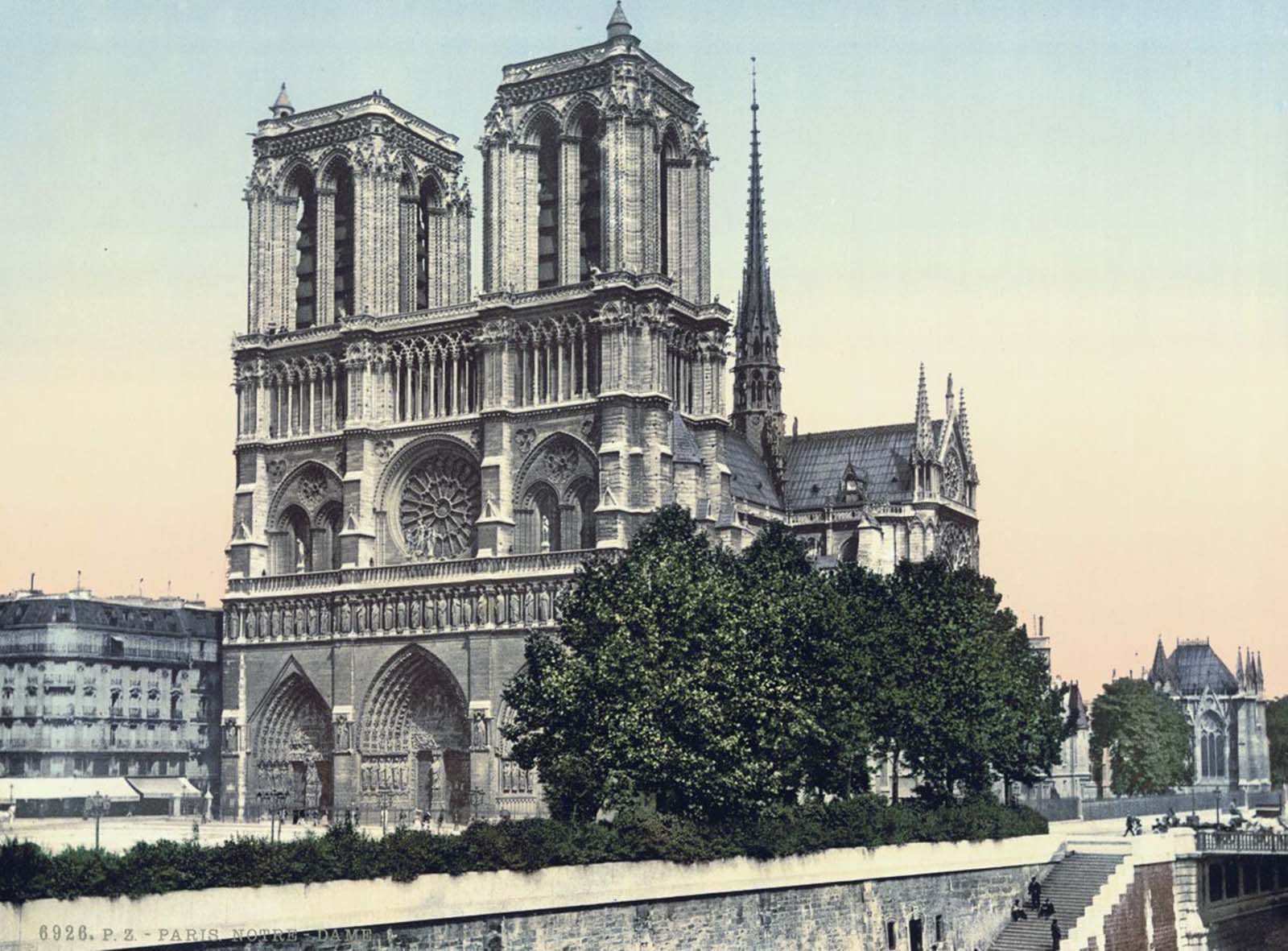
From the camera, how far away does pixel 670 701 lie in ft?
173

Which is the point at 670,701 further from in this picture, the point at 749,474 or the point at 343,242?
the point at 749,474

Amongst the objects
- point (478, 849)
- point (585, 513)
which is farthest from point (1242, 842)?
point (478, 849)

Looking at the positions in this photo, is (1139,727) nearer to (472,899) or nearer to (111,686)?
(111,686)

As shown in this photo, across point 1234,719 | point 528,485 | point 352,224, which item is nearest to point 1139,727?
point 1234,719

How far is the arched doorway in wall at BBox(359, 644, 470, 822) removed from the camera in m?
82.6

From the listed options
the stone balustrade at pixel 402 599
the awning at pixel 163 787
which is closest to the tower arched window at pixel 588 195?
the stone balustrade at pixel 402 599

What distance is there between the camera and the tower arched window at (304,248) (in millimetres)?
92000

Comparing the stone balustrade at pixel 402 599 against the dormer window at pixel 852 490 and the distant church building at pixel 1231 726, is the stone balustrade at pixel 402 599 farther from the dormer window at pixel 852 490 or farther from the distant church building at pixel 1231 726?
the distant church building at pixel 1231 726

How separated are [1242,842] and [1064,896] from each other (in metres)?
8.73

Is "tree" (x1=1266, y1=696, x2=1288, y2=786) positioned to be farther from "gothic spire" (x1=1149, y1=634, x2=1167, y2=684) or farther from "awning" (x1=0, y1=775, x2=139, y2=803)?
"awning" (x1=0, y1=775, x2=139, y2=803)

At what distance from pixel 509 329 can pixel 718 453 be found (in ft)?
37.0

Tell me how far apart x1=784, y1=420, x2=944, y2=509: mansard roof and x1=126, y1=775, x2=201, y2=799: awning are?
3549cm

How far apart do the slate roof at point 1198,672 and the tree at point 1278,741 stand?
31.0 feet

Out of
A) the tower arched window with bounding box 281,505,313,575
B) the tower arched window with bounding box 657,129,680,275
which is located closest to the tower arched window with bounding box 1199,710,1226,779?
the tower arched window with bounding box 657,129,680,275
